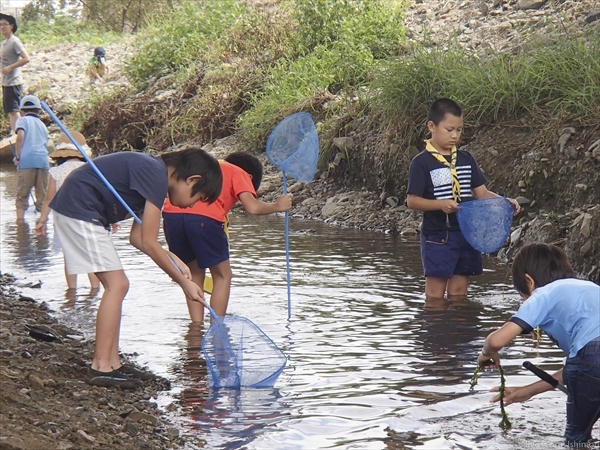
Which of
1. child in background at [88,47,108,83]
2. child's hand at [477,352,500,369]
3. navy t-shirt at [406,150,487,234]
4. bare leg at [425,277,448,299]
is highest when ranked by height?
child in background at [88,47,108,83]

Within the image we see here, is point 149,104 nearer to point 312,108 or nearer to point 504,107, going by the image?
point 312,108

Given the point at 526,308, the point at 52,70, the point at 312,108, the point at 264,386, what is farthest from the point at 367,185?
the point at 52,70

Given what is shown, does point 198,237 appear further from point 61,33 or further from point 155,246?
point 61,33

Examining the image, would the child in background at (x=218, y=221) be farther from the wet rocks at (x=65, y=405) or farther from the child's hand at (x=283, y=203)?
the wet rocks at (x=65, y=405)

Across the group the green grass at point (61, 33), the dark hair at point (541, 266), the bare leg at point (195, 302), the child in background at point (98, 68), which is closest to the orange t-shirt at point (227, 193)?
the bare leg at point (195, 302)

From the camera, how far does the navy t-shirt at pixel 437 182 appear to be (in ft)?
24.2

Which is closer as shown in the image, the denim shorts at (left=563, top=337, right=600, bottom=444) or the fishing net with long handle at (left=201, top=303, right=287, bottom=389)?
the denim shorts at (left=563, top=337, right=600, bottom=444)

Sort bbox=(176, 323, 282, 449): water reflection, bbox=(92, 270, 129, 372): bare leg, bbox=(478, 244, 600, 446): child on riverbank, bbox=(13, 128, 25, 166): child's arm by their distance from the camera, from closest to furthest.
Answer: bbox=(478, 244, 600, 446): child on riverbank < bbox=(176, 323, 282, 449): water reflection < bbox=(92, 270, 129, 372): bare leg < bbox=(13, 128, 25, 166): child's arm

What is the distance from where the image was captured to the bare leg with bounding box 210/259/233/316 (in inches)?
275

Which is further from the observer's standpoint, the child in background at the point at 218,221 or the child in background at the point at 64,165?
the child in background at the point at 64,165

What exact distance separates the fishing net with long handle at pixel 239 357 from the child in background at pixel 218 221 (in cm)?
123

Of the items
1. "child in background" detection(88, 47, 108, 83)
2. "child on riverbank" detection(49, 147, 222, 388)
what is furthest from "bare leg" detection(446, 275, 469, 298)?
"child in background" detection(88, 47, 108, 83)

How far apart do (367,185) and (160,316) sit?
581cm

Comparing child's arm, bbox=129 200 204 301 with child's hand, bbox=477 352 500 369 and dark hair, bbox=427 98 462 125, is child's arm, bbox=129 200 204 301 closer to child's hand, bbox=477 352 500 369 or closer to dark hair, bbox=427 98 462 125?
child's hand, bbox=477 352 500 369
